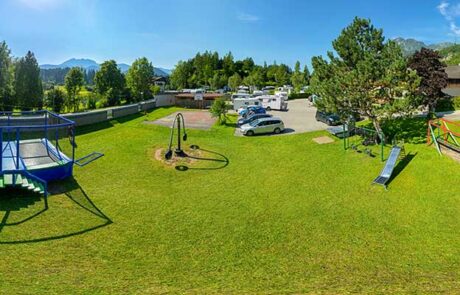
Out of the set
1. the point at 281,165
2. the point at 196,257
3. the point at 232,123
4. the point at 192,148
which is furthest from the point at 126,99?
the point at 196,257

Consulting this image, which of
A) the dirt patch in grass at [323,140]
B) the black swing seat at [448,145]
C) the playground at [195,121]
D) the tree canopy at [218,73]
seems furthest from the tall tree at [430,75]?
the tree canopy at [218,73]

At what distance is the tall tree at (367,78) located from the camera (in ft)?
71.6

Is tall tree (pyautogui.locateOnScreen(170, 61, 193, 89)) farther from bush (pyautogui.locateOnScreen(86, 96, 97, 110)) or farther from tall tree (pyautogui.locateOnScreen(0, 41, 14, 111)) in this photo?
tall tree (pyautogui.locateOnScreen(0, 41, 14, 111))

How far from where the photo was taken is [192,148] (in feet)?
77.7

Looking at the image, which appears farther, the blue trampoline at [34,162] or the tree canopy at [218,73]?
the tree canopy at [218,73]

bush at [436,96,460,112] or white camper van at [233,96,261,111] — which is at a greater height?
bush at [436,96,460,112]

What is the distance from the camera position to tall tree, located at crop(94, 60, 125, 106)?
5659 centimetres

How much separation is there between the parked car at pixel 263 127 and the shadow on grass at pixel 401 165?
37.6 ft

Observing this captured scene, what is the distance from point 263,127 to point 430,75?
55.5 feet

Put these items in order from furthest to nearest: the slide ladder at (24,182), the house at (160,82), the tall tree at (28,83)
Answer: the house at (160,82) → the tall tree at (28,83) → the slide ladder at (24,182)

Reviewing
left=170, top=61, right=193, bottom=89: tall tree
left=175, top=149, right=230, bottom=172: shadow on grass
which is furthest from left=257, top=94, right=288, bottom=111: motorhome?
left=170, top=61, right=193, bottom=89: tall tree

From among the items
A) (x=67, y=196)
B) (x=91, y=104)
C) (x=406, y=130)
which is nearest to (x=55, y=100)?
(x=91, y=104)

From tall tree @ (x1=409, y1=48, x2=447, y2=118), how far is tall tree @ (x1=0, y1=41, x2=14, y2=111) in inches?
1780

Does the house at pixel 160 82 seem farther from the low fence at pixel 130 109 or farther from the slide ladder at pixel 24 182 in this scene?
the slide ladder at pixel 24 182
